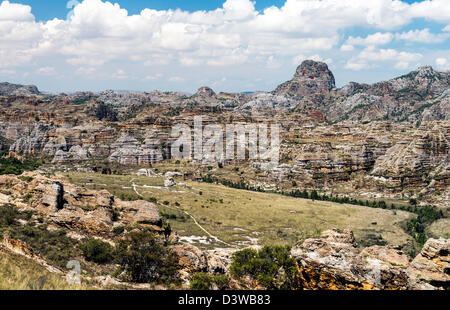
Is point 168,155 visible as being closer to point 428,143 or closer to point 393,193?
point 393,193

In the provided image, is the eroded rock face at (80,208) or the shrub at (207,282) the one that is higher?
the eroded rock face at (80,208)

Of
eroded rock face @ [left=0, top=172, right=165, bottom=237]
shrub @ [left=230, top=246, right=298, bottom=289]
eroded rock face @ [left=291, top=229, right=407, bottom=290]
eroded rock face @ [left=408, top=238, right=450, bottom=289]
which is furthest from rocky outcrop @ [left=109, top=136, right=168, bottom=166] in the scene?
eroded rock face @ [left=408, top=238, right=450, bottom=289]

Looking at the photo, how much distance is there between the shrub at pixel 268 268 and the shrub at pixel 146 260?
593 centimetres

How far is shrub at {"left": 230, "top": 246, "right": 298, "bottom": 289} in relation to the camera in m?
27.0

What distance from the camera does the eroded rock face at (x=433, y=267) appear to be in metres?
25.5

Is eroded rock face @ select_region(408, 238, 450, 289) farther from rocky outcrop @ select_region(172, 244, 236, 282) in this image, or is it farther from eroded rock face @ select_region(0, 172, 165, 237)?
eroded rock face @ select_region(0, 172, 165, 237)

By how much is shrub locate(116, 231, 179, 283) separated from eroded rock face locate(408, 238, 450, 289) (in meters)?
18.9

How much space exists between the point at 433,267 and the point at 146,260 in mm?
23841

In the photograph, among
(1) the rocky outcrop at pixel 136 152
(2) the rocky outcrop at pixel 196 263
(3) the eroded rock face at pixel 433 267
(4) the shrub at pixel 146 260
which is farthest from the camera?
(1) the rocky outcrop at pixel 136 152

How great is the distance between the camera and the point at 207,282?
2366cm

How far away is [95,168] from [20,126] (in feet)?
240

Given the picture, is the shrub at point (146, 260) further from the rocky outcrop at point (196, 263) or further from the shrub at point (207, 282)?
the shrub at point (207, 282)

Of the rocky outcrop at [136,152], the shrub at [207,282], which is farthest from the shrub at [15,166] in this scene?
the shrub at [207,282]
